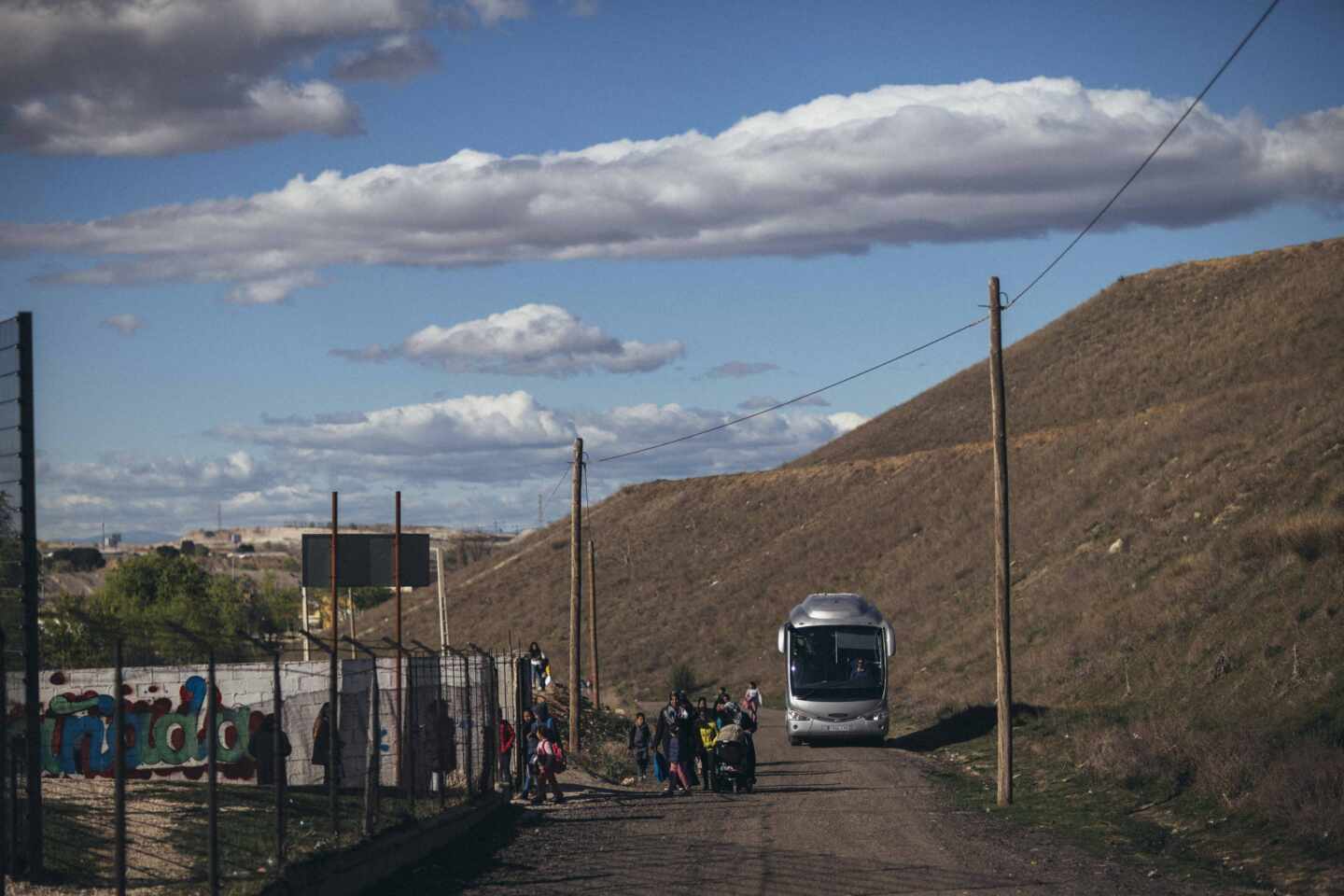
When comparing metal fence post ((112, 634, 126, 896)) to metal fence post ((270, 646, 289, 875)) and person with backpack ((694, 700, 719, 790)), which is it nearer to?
metal fence post ((270, 646, 289, 875))

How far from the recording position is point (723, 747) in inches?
1064

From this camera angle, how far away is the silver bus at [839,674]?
37.5 meters

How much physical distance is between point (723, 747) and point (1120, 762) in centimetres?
703

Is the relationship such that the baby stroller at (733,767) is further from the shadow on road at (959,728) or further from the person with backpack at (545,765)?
the shadow on road at (959,728)

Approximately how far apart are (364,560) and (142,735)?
1225 centimetres

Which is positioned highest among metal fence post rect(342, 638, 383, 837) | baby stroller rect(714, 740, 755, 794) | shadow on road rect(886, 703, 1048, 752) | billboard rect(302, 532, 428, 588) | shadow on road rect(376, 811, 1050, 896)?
billboard rect(302, 532, 428, 588)

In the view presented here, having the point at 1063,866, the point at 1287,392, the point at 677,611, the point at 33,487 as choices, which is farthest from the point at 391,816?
the point at 677,611

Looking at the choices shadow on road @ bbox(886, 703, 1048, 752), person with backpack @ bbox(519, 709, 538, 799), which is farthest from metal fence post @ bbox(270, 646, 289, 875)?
shadow on road @ bbox(886, 703, 1048, 752)

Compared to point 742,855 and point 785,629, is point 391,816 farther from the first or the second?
point 785,629

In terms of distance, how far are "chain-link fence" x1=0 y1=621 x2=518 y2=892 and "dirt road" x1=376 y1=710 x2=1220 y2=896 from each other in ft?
4.63

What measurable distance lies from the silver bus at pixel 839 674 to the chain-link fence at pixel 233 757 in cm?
772

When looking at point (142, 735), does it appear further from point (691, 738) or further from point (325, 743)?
point (325, 743)

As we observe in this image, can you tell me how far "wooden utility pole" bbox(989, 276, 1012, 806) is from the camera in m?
23.4

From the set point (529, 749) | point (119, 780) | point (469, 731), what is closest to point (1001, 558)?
point (469, 731)
